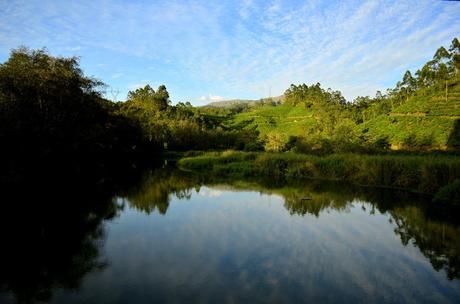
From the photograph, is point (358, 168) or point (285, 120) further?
point (285, 120)

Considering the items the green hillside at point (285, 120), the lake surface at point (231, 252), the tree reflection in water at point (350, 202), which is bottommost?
the tree reflection in water at point (350, 202)

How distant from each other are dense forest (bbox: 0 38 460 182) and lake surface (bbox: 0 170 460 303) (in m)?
4.32

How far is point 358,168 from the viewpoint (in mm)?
23984

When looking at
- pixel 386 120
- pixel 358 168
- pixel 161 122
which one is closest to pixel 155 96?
pixel 161 122

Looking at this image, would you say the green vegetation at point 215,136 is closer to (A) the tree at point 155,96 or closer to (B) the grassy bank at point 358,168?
(B) the grassy bank at point 358,168

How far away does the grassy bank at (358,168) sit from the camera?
1884 cm

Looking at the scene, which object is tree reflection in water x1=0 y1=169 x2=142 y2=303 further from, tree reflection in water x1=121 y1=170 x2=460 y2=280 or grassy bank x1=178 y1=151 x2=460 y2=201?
grassy bank x1=178 y1=151 x2=460 y2=201

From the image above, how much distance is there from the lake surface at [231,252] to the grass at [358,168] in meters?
2.24

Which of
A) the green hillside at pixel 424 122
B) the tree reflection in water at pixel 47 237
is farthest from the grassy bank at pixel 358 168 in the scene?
the green hillside at pixel 424 122

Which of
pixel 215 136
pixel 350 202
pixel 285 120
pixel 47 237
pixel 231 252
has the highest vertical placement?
pixel 285 120

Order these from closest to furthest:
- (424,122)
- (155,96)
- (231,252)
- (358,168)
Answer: (231,252) → (358,168) → (424,122) → (155,96)

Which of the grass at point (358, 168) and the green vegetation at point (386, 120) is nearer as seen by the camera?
the grass at point (358, 168)

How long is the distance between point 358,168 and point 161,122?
159 feet

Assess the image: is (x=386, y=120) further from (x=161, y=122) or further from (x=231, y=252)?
(x=231, y=252)
